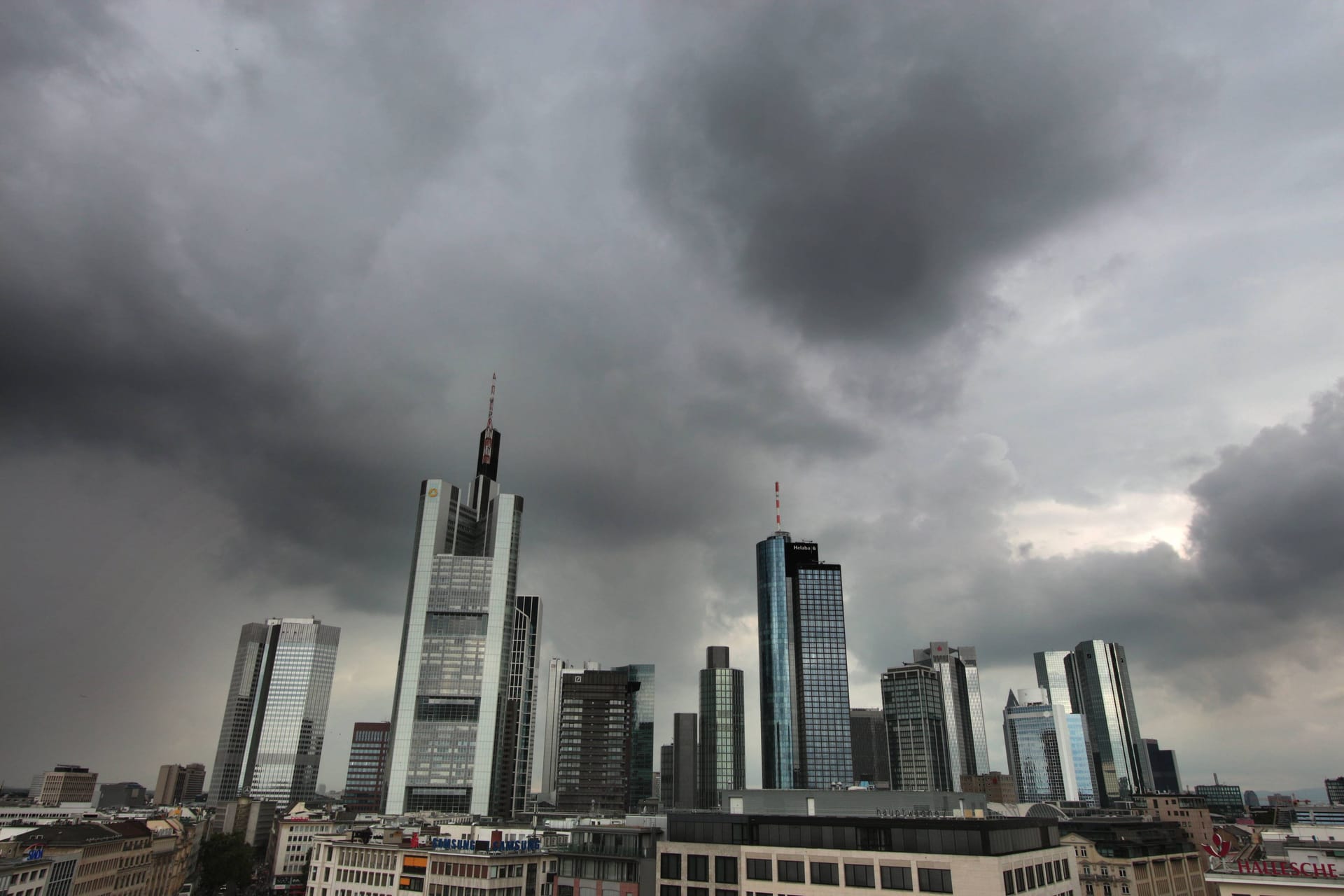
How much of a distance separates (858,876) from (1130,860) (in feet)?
283

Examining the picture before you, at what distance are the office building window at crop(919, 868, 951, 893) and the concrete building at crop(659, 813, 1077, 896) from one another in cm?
7

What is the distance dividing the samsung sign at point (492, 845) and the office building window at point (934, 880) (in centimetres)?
7080

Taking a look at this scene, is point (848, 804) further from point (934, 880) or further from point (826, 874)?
point (934, 880)

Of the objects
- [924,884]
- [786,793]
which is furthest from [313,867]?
[924,884]

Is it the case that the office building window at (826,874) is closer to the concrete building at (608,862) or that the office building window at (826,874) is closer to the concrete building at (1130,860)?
the concrete building at (608,862)

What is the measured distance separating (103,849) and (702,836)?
430 feet

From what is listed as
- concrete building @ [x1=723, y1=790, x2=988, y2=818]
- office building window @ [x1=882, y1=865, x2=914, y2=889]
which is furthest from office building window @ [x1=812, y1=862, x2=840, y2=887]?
concrete building @ [x1=723, y1=790, x2=988, y2=818]

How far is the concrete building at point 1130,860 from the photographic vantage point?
134 meters

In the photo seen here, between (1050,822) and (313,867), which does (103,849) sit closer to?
(313,867)

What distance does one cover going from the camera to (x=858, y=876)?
80.6 m

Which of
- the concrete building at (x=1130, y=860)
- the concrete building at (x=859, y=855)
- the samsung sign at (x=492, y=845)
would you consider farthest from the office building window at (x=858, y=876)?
the concrete building at (x=1130, y=860)

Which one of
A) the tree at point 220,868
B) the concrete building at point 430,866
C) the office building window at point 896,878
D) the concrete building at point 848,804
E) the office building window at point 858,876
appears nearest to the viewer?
the office building window at point 896,878

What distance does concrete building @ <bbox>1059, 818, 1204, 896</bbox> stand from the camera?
440 feet

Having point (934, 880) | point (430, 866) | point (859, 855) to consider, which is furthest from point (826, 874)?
point (430, 866)
